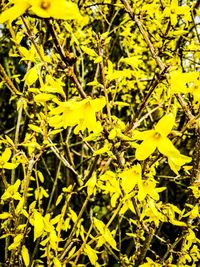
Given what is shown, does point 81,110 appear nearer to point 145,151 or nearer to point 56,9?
point 145,151

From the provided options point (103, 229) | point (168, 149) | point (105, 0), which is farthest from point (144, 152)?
point (105, 0)

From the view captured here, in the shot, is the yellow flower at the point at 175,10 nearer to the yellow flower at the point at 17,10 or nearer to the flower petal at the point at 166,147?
the flower petal at the point at 166,147

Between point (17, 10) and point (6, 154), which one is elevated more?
point (17, 10)

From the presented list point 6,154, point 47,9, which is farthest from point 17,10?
point 6,154

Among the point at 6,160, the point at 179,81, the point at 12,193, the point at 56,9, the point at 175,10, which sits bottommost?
the point at 12,193

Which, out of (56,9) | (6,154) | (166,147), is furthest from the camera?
(6,154)

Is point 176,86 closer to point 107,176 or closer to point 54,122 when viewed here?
point 54,122
